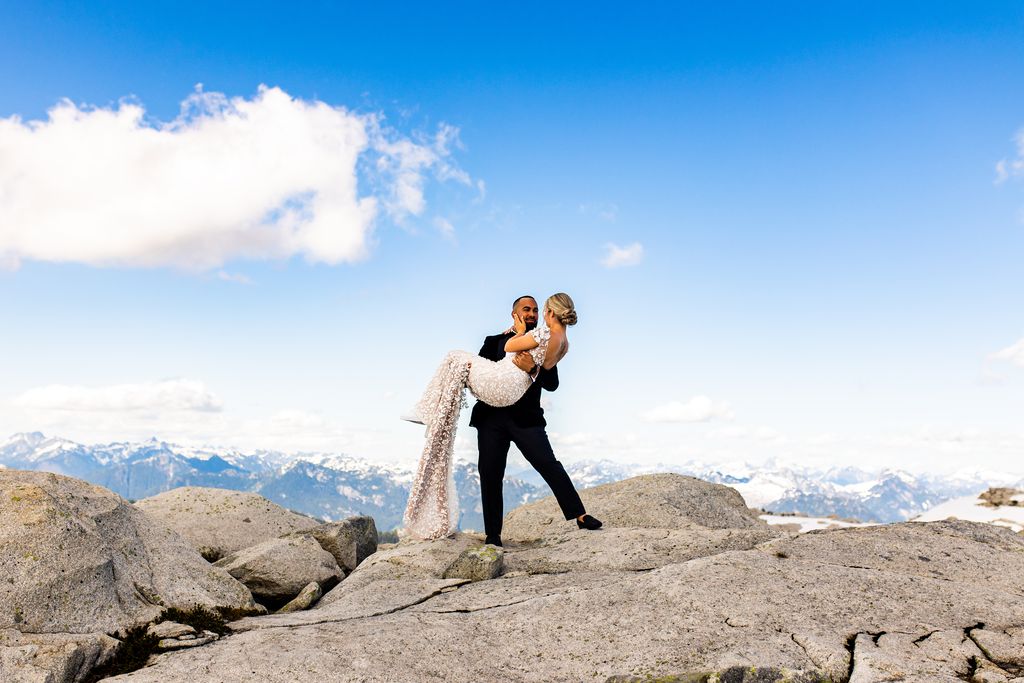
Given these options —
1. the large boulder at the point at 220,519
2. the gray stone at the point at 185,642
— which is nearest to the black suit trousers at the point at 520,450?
the large boulder at the point at 220,519

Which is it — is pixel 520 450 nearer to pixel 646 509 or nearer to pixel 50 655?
pixel 646 509

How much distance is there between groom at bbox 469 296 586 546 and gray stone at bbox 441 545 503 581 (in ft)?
5.63

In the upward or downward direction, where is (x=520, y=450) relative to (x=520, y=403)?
downward

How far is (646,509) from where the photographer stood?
12.1 m

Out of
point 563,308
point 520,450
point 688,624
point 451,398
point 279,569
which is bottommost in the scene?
point 279,569

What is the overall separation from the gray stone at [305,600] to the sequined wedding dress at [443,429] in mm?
2079

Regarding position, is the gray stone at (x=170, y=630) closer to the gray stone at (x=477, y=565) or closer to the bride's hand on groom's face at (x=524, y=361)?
the gray stone at (x=477, y=565)

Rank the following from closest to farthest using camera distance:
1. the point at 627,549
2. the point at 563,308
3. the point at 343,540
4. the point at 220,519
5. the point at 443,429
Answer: the point at 627,549, the point at 563,308, the point at 443,429, the point at 343,540, the point at 220,519

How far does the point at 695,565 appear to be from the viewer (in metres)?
6.55

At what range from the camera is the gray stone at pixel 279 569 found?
9414mm

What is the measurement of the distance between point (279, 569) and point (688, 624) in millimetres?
6165

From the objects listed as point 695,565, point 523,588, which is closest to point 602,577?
point 523,588

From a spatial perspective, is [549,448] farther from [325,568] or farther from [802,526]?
[802,526]

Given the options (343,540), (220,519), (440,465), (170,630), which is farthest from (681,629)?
(220,519)
